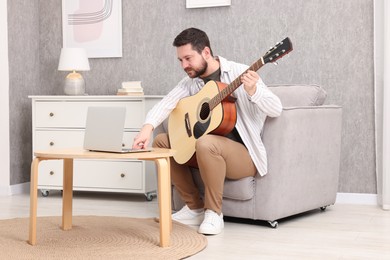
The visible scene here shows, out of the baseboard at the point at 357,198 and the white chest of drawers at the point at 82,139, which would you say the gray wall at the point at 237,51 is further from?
the white chest of drawers at the point at 82,139

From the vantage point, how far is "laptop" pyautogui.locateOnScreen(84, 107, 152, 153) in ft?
8.66

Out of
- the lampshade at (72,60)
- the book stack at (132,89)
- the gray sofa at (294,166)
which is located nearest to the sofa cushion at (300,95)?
the gray sofa at (294,166)

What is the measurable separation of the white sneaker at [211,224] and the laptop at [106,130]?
1.64 ft

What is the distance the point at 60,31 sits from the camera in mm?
4770

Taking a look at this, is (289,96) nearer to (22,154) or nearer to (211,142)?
(211,142)

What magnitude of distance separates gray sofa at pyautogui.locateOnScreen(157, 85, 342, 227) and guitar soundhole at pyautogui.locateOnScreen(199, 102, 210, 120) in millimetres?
296

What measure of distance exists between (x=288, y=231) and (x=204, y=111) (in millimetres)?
687

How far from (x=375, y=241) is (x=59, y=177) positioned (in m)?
2.26

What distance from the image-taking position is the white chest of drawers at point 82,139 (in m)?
4.11

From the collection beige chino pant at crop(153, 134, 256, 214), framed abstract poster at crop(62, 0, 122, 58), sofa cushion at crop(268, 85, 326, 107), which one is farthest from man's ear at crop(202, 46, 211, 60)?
framed abstract poster at crop(62, 0, 122, 58)

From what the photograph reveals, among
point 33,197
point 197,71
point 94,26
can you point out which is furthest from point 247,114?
point 94,26

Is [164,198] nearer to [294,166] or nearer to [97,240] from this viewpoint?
[97,240]

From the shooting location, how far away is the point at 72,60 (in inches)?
171

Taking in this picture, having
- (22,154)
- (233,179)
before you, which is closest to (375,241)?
(233,179)
